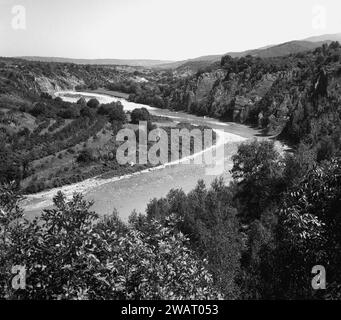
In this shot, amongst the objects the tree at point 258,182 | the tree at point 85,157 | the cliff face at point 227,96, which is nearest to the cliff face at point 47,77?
the tree at point 85,157

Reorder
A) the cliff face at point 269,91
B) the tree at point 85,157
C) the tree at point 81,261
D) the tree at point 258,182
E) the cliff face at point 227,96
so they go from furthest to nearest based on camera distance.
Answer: the cliff face at point 227,96
the cliff face at point 269,91
the tree at point 85,157
the tree at point 258,182
the tree at point 81,261

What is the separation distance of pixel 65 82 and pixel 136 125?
8223 centimetres

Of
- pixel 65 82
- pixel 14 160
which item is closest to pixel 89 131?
pixel 14 160

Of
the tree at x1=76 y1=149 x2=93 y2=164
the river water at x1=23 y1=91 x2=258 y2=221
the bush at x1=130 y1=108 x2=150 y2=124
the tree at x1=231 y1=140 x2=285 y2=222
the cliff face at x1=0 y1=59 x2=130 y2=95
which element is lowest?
the river water at x1=23 y1=91 x2=258 y2=221

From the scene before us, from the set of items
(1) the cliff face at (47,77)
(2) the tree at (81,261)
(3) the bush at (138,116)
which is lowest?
(3) the bush at (138,116)

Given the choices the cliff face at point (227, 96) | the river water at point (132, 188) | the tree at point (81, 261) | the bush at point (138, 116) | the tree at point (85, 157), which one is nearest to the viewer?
the tree at point (81, 261)

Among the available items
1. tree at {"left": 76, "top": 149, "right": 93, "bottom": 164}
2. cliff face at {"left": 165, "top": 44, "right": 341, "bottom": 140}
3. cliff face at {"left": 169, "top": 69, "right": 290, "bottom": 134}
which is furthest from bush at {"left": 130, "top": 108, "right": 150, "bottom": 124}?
cliff face at {"left": 169, "top": 69, "right": 290, "bottom": 134}

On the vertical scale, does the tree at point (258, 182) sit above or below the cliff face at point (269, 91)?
below

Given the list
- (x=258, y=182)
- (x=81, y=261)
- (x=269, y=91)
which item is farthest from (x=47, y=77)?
(x=81, y=261)

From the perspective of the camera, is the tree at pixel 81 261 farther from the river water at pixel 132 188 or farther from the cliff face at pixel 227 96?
the cliff face at pixel 227 96

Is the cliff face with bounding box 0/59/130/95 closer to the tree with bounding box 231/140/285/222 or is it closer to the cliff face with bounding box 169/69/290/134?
the cliff face with bounding box 169/69/290/134

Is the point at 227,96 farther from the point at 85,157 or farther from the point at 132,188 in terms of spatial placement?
the point at 132,188

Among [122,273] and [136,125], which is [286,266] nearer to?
[122,273]

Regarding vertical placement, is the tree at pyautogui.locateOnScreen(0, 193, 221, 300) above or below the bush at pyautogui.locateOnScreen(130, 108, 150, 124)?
above
